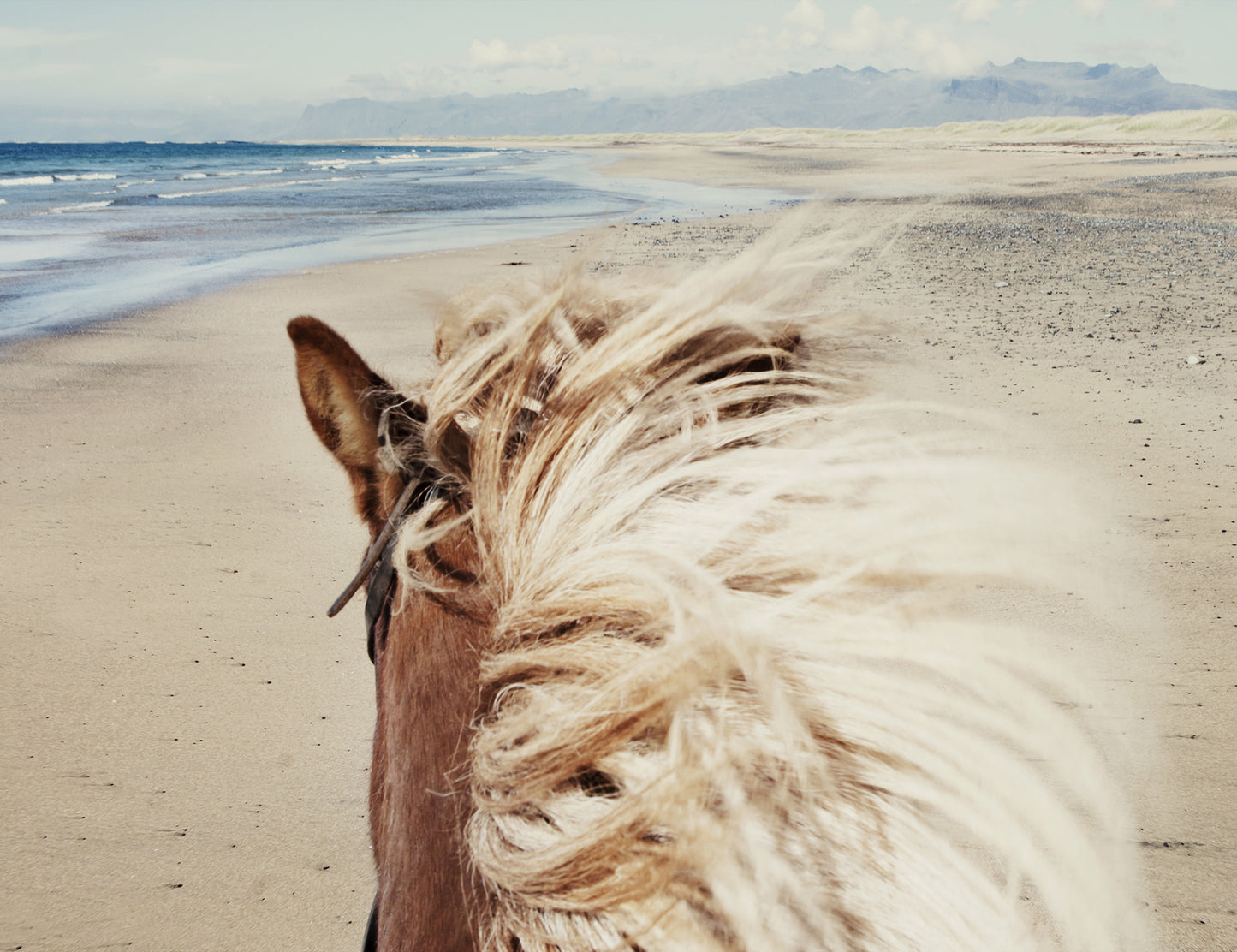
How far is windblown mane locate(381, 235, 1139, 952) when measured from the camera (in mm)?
658

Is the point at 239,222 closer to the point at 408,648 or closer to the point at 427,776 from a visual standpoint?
the point at 408,648

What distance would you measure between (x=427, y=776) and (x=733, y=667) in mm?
368

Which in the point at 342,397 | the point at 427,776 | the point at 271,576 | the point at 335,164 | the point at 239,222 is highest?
the point at 335,164

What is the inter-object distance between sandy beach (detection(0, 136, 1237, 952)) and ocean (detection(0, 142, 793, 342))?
2.11 meters

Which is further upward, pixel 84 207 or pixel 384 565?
pixel 84 207

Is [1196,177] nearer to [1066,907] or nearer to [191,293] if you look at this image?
[191,293]

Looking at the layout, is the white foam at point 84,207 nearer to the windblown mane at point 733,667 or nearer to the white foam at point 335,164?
the windblown mane at point 733,667

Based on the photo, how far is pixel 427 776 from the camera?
2.71 ft

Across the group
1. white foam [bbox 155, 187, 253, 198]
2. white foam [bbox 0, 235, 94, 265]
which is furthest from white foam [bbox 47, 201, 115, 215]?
white foam [bbox 0, 235, 94, 265]

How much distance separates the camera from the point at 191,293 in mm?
9695

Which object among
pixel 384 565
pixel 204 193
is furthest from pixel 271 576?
pixel 204 193

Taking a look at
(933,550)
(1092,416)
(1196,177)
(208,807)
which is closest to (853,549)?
(933,550)

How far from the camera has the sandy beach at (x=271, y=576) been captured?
2.12 metres

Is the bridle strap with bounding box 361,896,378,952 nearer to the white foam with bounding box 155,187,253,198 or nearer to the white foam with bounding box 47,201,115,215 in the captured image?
the white foam with bounding box 47,201,115,215
